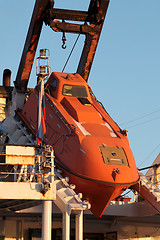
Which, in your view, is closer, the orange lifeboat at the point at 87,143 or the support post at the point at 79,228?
the support post at the point at 79,228

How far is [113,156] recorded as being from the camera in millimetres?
22531

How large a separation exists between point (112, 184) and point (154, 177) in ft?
20.8

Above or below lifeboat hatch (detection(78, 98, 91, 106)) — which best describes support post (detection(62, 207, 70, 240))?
below

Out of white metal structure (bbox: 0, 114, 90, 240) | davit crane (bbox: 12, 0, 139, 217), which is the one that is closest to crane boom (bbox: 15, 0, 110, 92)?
davit crane (bbox: 12, 0, 139, 217)

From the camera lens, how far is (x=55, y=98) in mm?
26328

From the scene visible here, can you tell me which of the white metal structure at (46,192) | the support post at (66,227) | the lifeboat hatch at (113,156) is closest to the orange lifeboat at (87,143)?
the lifeboat hatch at (113,156)

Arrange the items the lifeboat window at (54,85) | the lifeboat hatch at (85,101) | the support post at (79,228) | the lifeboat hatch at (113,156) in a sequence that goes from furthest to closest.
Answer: the lifeboat window at (54,85) → the lifeboat hatch at (85,101) → the lifeboat hatch at (113,156) → the support post at (79,228)

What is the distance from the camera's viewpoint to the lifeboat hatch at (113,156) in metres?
22.3

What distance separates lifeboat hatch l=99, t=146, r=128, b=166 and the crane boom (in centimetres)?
890

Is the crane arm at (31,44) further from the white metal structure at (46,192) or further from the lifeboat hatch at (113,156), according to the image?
the white metal structure at (46,192)

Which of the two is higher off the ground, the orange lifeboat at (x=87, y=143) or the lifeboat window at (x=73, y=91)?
the lifeboat window at (x=73, y=91)

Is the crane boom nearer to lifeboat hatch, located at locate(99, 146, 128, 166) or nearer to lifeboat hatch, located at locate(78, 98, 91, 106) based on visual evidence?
lifeboat hatch, located at locate(78, 98, 91, 106)

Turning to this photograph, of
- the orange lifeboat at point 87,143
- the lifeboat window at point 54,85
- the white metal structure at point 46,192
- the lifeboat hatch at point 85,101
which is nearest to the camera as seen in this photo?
the white metal structure at point 46,192

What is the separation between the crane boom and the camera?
28516 millimetres
